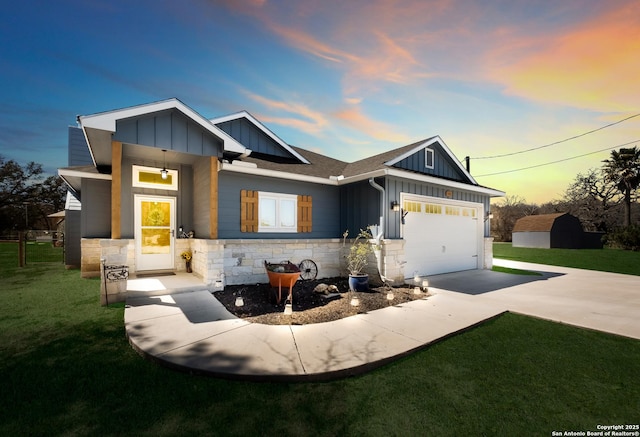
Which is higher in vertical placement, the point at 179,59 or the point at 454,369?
the point at 179,59

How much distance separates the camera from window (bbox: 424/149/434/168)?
32.1 feet

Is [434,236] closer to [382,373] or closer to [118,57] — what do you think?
[382,373]

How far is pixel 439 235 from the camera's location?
9.48 meters

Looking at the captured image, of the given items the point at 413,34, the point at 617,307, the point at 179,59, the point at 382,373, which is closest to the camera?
the point at 382,373

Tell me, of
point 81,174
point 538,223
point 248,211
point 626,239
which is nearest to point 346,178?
point 248,211

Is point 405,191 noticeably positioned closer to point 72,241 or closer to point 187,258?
point 187,258

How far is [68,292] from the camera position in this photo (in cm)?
645

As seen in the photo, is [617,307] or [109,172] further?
[109,172]

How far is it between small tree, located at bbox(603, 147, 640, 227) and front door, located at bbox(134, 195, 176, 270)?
38596 millimetres

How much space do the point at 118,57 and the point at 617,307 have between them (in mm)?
16505

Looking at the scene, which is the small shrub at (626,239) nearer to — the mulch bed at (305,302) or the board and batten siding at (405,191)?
the board and batten siding at (405,191)

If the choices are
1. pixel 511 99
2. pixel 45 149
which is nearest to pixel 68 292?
pixel 511 99

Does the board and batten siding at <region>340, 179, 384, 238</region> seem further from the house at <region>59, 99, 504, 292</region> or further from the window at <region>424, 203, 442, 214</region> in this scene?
the window at <region>424, 203, 442, 214</region>

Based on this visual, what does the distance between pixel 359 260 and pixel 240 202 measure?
3.88 metres
